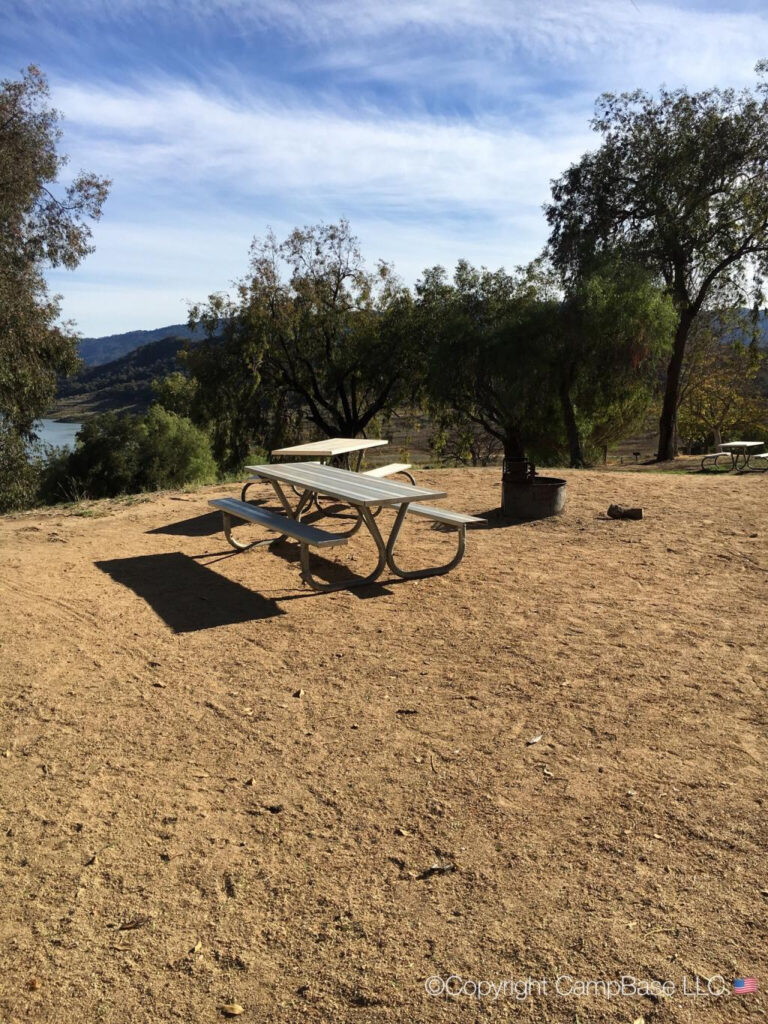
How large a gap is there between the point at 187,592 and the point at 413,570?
1.53 metres

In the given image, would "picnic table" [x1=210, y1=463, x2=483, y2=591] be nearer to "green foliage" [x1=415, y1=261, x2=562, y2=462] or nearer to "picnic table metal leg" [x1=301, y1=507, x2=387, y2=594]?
"picnic table metal leg" [x1=301, y1=507, x2=387, y2=594]

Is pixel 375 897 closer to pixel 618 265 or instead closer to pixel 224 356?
pixel 618 265

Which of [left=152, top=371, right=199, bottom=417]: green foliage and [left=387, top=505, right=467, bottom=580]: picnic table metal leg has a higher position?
[left=152, top=371, right=199, bottom=417]: green foliage

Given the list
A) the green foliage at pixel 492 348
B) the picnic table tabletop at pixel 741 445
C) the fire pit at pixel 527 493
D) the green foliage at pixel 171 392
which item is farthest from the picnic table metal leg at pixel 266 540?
the green foliage at pixel 171 392

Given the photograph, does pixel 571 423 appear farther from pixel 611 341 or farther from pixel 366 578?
pixel 366 578

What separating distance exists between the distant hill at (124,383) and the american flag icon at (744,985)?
127ft

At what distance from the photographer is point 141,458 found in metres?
30.6

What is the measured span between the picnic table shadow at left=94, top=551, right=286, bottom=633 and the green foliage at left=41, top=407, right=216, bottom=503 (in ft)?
81.9

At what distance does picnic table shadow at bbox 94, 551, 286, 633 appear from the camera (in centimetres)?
428

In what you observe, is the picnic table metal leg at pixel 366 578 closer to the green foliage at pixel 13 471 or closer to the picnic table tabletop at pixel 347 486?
the picnic table tabletop at pixel 347 486

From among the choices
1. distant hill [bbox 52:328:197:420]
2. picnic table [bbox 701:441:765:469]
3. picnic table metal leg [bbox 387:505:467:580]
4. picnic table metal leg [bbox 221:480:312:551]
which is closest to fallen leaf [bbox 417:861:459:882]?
picnic table metal leg [bbox 387:505:467:580]

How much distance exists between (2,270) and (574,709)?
13.5 m

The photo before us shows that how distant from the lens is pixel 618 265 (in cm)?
1705

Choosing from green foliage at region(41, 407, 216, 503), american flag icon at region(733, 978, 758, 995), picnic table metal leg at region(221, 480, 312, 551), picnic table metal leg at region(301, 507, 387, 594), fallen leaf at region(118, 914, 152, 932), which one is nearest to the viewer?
american flag icon at region(733, 978, 758, 995)
